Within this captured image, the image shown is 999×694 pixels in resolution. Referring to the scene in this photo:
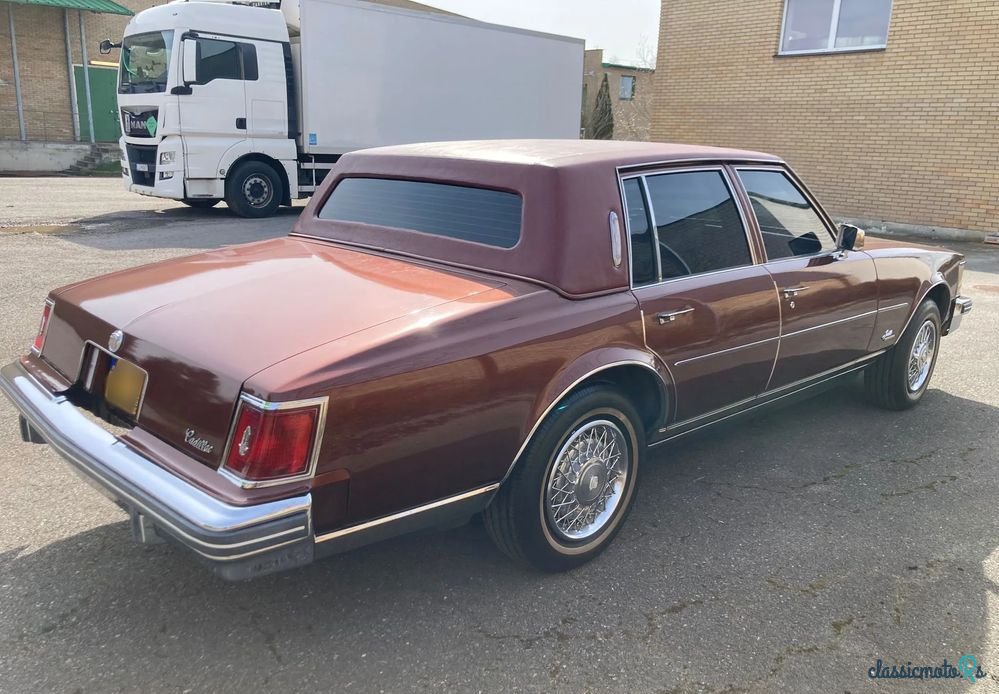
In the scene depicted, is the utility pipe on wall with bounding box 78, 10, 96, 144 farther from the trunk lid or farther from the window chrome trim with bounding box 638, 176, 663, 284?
the window chrome trim with bounding box 638, 176, 663, 284

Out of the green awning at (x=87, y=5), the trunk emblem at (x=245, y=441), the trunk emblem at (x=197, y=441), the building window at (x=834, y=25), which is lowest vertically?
the trunk emblem at (x=197, y=441)

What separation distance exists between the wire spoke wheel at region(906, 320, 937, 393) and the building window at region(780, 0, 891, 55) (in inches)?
384

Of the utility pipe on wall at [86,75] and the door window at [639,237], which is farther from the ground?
the utility pipe on wall at [86,75]

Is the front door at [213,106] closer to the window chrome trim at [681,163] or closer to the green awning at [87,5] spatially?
the window chrome trim at [681,163]

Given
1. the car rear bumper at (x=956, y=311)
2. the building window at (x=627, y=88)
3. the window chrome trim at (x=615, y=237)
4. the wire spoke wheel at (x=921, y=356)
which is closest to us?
the window chrome trim at (x=615, y=237)

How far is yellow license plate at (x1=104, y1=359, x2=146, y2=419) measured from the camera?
2688mm

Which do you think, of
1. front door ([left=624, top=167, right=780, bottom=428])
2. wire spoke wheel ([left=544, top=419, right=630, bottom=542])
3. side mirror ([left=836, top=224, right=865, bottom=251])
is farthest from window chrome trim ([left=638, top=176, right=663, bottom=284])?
side mirror ([left=836, top=224, right=865, bottom=251])

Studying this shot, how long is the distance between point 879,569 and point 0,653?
3.19 meters

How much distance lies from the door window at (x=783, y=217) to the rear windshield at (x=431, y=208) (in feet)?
4.69

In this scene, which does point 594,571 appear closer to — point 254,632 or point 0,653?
point 254,632

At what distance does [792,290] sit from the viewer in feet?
13.0

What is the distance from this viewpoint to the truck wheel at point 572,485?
114 inches

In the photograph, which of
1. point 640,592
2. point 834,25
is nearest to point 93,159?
point 834,25

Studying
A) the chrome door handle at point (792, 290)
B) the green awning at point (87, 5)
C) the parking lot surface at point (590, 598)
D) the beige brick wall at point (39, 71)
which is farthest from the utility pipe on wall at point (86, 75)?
the chrome door handle at point (792, 290)
